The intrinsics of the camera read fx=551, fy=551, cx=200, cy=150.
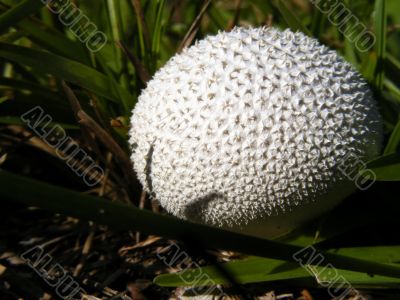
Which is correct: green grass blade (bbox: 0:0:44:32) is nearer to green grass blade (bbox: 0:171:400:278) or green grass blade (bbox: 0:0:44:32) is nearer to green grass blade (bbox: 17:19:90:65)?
green grass blade (bbox: 17:19:90:65)

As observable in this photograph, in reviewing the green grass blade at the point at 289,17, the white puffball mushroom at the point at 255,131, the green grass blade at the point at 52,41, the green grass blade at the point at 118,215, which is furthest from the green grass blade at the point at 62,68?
the green grass blade at the point at 118,215

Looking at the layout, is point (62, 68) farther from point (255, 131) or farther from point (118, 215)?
point (118, 215)

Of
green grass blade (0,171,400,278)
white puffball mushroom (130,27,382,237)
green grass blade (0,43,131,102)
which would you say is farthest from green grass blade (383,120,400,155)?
green grass blade (0,43,131,102)

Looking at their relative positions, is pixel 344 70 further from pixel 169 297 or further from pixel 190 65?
pixel 169 297

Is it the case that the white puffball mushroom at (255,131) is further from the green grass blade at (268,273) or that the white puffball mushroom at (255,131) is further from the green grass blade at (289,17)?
the green grass blade at (289,17)

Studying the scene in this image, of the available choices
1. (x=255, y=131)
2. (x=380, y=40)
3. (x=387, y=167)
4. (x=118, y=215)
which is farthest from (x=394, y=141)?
(x=118, y=215)

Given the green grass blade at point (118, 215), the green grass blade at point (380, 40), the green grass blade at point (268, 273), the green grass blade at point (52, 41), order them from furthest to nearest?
1. the green grass blade at point (52, 41)
2. the green grass blade at point (380, 40)
3. the green grass blade at point (268, 273)
4. the green grass blade at point (118, 215)
